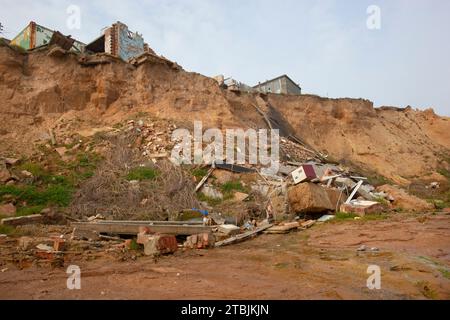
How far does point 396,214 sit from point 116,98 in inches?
485

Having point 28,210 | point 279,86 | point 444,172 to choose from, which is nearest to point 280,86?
point 279,86

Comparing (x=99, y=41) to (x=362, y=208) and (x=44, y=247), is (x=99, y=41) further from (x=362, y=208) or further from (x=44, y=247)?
(x=362, y=208)

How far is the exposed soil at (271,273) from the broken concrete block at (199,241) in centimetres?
37

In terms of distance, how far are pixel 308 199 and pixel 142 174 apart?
17.6 ft

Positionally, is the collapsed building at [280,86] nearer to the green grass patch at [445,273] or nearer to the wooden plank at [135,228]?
the wooden plank at [135,228]

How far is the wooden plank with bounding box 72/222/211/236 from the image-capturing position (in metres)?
6.94

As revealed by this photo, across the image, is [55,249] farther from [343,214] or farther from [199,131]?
[199,131]

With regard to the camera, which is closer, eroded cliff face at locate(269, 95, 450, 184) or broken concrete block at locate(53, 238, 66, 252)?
broken concrete block at locate(53, 238, 66, 252)

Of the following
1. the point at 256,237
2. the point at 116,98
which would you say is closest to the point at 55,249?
the point at 256,237

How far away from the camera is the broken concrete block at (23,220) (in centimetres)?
751

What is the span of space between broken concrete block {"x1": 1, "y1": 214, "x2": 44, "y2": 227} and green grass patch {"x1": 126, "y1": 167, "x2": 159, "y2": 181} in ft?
10.2

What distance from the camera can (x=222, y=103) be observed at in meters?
16.9

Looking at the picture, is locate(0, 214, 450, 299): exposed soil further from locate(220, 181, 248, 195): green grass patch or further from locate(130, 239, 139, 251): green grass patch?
locate(220, 181, 248, 195): green grass patch

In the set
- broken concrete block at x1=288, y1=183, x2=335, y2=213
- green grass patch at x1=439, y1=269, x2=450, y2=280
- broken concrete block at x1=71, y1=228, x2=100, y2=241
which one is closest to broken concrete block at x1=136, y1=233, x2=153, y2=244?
broken concrete block at x1=71, y1=228, x2=100, y2=241
